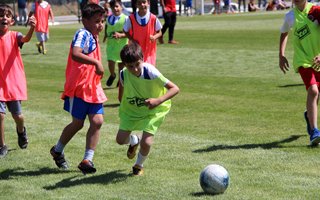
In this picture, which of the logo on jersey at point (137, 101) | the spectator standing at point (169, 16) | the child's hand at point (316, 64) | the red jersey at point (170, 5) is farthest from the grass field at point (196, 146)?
the red jersey at point (170, 5)

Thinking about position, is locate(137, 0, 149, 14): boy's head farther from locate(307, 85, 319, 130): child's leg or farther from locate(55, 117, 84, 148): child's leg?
locate(55, 117, 84, 148): child's leg

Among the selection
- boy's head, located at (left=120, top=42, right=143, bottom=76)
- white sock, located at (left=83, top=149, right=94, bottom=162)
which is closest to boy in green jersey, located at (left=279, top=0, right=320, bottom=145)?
boy's head, located at (left=120, top=42, right=143, bottom=76)

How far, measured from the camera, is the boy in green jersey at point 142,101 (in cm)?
759

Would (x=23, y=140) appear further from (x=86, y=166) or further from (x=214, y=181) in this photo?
(x=214, y=181)

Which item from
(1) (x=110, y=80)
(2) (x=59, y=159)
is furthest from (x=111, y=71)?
(2) (x=59, y=159)

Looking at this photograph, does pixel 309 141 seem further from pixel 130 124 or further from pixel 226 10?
pixel 226 10

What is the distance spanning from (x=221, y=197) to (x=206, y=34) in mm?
24166

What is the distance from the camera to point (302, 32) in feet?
31.0

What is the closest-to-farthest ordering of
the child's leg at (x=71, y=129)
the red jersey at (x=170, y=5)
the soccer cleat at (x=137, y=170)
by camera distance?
1. the soccer cleat at (x=137, y=170)
2. the child's leg at (x=71, y=129)
3. the red jersey at (x=170, y=5)

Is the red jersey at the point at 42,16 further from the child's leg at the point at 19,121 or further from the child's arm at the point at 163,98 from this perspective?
the child's arm at the point at 163,98

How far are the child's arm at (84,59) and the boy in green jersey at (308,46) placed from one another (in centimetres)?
296

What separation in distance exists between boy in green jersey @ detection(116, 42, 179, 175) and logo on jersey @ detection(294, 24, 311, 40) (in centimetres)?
252

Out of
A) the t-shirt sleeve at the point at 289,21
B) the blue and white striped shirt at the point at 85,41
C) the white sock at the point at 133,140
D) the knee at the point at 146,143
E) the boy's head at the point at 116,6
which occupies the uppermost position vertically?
the blue and white striped shirt at the point at 85,41

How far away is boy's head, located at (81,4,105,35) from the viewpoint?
7875 millimetres
